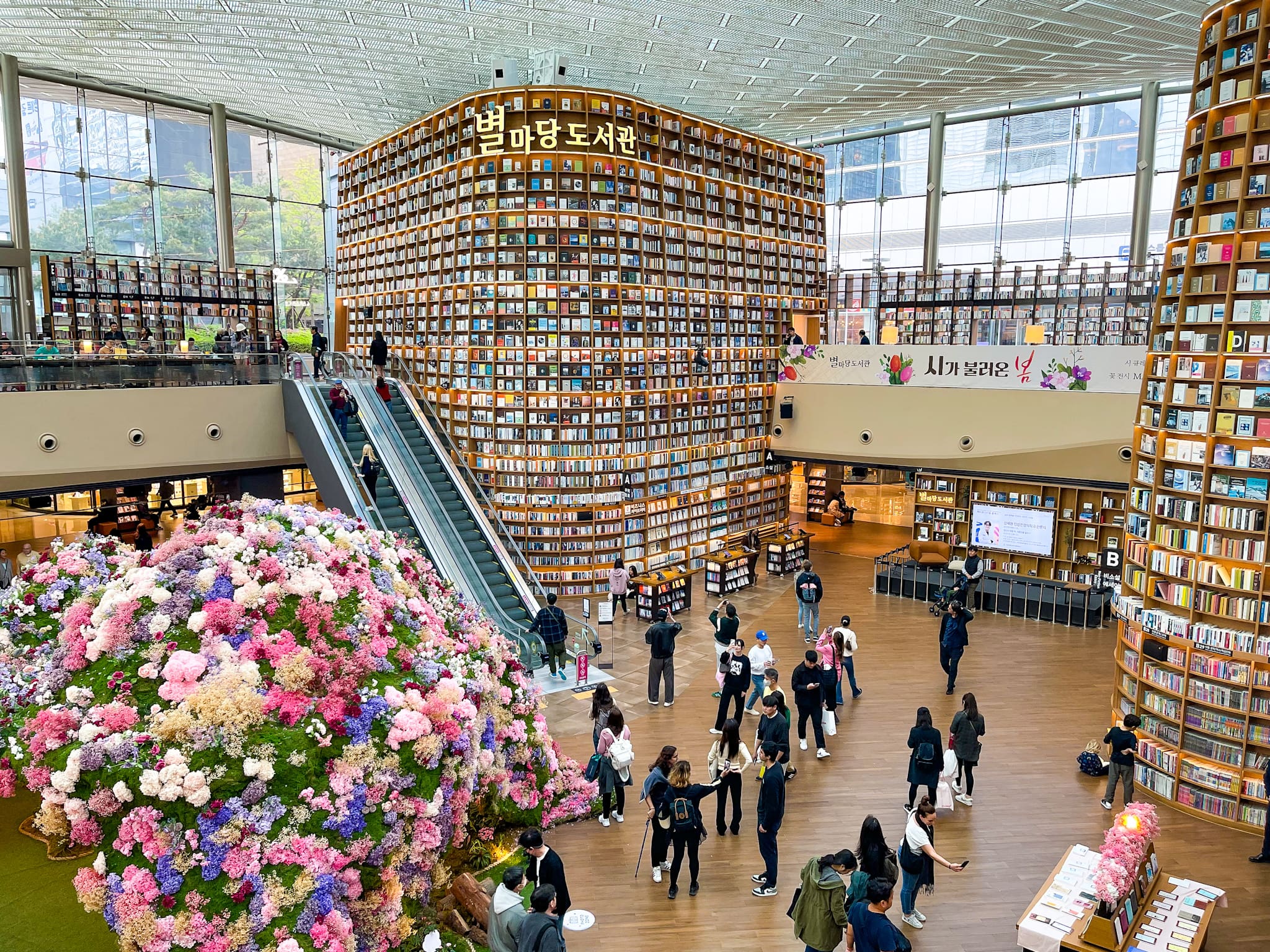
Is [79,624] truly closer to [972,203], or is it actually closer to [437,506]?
[437,506]

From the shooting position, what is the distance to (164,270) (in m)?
19.2

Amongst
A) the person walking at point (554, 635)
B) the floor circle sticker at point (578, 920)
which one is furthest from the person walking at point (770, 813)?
the person walking at point (554, 635)

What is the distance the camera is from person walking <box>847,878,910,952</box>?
455cm

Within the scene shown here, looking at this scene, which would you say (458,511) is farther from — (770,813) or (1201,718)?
(1201,718)

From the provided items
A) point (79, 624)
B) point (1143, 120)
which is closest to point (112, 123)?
point (79, 624)

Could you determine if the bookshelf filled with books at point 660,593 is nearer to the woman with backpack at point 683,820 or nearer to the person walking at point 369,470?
the person walking at point 369,470

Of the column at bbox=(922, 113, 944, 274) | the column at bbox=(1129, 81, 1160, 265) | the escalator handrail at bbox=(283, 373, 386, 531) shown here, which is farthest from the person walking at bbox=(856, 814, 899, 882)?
the column at bbox=(922, 113, 944, 274)

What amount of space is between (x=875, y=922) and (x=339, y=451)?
32.7ft

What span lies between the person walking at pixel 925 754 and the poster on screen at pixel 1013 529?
8960 mm

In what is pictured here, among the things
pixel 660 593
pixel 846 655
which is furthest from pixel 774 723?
pixel 660 593

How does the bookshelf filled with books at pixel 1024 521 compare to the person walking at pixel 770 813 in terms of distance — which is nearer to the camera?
the person walking at pixel 770 813

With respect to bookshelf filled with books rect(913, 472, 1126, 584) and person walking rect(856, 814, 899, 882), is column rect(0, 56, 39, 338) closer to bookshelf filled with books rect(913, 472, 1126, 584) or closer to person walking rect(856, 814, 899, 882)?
bookshelf filled with books rect(913, 472, 1126, 584)

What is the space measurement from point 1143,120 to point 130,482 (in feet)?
67.8

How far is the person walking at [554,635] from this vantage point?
413 inches
